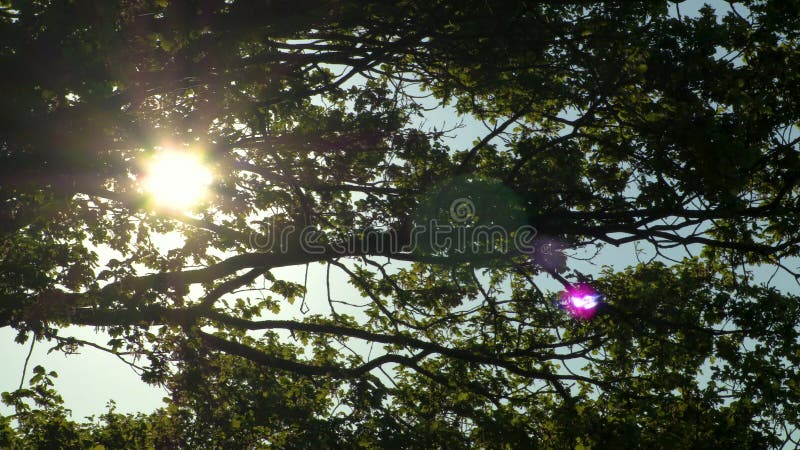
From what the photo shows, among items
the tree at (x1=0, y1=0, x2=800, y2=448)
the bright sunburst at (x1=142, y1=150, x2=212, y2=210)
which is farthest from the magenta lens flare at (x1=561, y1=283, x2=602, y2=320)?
the bright sunburst at (x1=142, y1=150, x2=212, y2=210)

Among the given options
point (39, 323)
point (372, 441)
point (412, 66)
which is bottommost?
point (372, 441)

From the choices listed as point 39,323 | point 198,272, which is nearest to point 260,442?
point 198,272

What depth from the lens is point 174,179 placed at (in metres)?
10.6

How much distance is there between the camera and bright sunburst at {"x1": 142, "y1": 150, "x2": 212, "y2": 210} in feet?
31.5

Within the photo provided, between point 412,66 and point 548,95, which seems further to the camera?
point 412,66

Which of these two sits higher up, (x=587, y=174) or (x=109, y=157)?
(x=587, y=174)

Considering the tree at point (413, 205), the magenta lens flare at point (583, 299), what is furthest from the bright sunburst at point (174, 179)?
the magenta lens flare at point (583, 299)

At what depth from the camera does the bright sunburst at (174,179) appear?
9.61 metres

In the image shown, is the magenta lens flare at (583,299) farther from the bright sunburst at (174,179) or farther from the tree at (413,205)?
the bright sunburst at (174,179)

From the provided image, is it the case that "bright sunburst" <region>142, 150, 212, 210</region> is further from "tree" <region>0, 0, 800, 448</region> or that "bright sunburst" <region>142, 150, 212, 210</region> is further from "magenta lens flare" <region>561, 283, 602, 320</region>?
"magenta lens flare" <region>561, 283, 602, 320</region>

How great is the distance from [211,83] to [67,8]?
269 cm

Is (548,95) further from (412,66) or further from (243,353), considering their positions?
(243,353)

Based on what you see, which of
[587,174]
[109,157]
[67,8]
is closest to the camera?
[67,8]

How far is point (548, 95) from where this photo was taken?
959 cm
